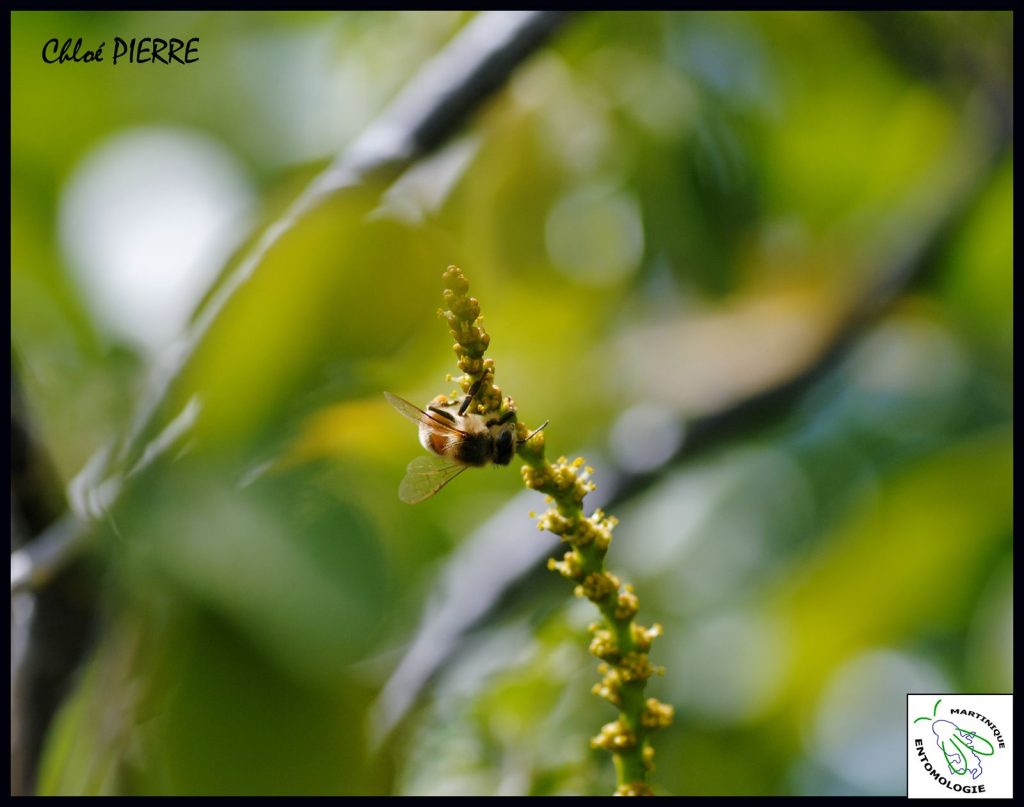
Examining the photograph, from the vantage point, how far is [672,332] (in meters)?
1.14

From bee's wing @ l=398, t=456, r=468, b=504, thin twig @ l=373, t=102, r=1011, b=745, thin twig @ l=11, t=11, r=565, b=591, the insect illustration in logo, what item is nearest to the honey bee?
bee's wing @ l=398, t=456, r=468, b=504

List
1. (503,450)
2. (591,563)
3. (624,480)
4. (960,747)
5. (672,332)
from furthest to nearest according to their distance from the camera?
(672,332) < (624,480) < (960,747) < (503,450) < (591,563)

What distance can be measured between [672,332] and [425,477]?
0.66 metres

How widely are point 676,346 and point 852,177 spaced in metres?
0.32

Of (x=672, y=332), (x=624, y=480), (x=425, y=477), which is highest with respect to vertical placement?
(x=672, y=332)

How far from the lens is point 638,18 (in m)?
1.07

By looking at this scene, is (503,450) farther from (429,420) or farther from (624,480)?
(624,480)

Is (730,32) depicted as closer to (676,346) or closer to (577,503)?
(676,346)

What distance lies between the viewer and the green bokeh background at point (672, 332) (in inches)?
26.3

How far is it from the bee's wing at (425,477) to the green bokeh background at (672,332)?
28mm

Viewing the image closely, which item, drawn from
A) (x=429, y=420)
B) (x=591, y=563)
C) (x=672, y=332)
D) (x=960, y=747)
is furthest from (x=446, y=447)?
(x=672, y=332)

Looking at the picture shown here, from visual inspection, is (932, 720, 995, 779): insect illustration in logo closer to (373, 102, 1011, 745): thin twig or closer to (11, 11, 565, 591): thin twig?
(373, 102, 1011, 745): thin twig

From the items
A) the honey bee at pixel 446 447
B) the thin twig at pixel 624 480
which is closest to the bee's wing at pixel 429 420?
the honey bee at pixel 446 447
